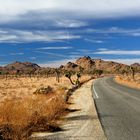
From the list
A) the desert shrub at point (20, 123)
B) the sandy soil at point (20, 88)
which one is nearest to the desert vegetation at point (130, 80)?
the sandy soil at point (20, 88)

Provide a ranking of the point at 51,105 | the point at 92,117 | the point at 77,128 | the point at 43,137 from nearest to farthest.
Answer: the point at 43,137
the point at 77,128
the point at 92,117
the point at 51,105

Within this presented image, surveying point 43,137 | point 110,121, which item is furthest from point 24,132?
point 110,121

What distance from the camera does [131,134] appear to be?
12.0 m

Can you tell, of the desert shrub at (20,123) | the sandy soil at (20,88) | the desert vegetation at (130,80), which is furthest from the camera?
the desert vegetation at (130,80)

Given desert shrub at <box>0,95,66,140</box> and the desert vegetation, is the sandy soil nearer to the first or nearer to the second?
the desert vegetation

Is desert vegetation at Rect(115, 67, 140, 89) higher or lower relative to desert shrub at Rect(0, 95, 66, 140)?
higher

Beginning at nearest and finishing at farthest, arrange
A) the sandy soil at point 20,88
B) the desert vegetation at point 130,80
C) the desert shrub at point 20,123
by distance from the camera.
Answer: the desert shrub at point 20,123 < the sandy soil at point 20,88 < the desert vegetation at point 130,80

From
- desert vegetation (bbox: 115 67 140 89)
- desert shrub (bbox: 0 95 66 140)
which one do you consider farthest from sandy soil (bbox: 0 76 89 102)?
desert shrub (bbox: 0 95 66 140)

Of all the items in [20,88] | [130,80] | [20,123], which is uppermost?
[130,80]

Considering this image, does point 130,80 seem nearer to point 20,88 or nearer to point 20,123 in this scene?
point 20,88

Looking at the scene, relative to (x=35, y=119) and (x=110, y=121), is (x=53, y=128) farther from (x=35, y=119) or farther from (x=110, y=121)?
(x=110, y=121)

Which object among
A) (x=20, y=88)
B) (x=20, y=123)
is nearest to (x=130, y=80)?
(x=20, y=88)

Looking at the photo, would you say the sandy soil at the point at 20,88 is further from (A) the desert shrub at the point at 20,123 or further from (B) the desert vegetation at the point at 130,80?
(A) the desert shrub at the point at 20,123

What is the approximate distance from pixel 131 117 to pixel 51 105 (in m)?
4.11
